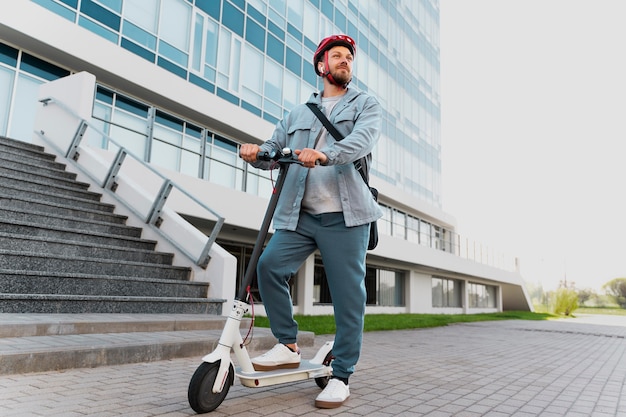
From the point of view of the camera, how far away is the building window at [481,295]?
36.3 m

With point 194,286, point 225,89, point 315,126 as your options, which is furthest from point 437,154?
point 315,126

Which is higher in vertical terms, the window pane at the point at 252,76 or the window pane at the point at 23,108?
the window pane at the point at 252,76

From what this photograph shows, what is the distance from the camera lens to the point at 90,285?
5.09 meters

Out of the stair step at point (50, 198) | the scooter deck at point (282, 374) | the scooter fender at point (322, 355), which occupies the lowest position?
the scooter deck at point (282, 374)

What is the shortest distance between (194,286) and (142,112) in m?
8.52

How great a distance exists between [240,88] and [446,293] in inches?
860

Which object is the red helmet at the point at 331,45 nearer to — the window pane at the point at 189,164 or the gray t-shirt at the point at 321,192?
the gray t-shirt at the point at 321,192

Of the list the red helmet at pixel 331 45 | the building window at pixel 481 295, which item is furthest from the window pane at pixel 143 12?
the building window at pixel 481 295

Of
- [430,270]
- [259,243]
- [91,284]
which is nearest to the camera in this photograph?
[259,243]

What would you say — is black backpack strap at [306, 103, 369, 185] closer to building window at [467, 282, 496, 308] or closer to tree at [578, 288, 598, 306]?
building window at [467, 282, 496, 308]

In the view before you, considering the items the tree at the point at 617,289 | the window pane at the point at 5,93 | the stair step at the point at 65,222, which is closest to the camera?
the stair step at the point at 65,222

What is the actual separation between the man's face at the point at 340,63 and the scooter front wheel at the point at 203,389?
6.47ft

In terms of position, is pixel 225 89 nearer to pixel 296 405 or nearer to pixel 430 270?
pixel 296 405

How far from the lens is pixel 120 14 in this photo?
512 inches
